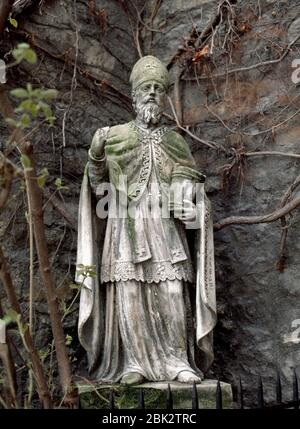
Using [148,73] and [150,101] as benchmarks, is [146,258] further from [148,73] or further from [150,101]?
[148,73]

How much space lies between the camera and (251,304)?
621 cm

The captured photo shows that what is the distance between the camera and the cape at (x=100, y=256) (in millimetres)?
5332

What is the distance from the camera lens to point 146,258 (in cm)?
530

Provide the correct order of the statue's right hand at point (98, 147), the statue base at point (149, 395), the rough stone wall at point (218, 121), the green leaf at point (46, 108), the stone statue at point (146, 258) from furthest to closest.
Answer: the rough stone wall at point (218, 121) → the statue's right hand at point (98, 147) → the stone statue at point (146, 258) → the statue base at point (149, 395) → the green leaf at point (46, 108)

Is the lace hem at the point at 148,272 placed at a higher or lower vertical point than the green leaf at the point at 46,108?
lower

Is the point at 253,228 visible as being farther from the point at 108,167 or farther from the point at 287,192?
the point at 108,167

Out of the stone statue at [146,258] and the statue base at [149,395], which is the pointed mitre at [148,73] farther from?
the statue base at [149,395]

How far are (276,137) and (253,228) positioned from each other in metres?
0.66

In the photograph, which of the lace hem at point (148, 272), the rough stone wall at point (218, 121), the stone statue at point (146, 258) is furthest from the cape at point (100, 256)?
the rough stone wall at point (218, 121)

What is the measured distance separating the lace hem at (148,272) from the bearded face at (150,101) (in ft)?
3.08

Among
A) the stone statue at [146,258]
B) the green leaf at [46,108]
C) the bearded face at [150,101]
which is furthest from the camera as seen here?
the bearded face at [150,101]

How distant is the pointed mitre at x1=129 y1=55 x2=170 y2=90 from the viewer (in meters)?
5.65

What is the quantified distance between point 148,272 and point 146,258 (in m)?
0.09

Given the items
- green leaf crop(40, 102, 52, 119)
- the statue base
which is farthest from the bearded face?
green leaf crop(40, 102, 52, 119)
